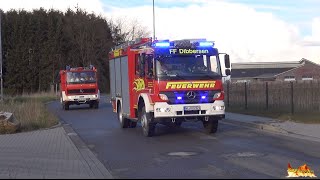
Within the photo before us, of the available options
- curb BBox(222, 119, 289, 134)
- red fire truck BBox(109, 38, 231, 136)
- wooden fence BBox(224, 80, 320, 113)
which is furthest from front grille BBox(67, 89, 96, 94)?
red fire truck BBox(109, 38, 231, 136)

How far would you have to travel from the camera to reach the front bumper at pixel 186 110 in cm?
1583

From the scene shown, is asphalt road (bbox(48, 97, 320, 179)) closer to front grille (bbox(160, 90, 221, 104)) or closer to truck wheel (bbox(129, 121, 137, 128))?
front grille (bbox(160, 90, 221, 104))

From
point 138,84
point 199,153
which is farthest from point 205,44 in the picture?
point 199,153

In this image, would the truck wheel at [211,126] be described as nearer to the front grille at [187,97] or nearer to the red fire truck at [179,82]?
the red fire truck at [179,82]

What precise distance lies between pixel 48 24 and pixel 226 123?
6011 cm

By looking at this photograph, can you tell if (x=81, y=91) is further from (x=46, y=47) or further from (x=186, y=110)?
(x=46, y=47)

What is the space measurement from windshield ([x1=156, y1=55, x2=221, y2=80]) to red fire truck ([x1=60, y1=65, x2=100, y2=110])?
67.2 feet

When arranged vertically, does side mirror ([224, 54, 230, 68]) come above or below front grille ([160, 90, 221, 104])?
above

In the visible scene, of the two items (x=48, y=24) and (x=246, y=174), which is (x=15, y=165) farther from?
(x=48, y=24)

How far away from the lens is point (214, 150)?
522 inches

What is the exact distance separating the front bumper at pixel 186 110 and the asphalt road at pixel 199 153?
77 cm

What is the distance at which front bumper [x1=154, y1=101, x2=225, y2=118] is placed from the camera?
51.9ft

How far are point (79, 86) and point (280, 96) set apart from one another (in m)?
14.3

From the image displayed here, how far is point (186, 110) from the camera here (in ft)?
52.5
